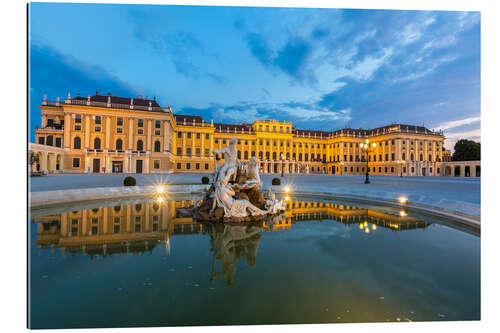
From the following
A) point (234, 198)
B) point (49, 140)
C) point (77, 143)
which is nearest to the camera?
point (234, 198)

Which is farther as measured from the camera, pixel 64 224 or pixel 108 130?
pixel 108 130

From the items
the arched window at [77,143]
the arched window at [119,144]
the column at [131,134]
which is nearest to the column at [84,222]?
the column at [131,134]

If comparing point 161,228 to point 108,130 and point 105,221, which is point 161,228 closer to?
point 105,221

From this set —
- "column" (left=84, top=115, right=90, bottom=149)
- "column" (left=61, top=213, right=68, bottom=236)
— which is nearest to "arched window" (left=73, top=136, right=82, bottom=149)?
"column" (left=84, top=115, right=90, bottom=149)

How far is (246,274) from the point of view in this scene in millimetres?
3215

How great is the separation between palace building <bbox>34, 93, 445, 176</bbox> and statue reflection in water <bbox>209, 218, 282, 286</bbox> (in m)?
12.6

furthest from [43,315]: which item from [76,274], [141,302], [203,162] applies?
[203,162]

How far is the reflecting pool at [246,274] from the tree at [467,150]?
200 ft

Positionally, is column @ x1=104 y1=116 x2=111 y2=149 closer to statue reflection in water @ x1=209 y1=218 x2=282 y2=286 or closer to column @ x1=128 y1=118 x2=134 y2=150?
column @ x1=128 y1=118 x2=134 y2=150

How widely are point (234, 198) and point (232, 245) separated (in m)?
2.38

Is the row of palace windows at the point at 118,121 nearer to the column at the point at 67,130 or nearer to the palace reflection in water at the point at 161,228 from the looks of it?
the column at the point at 67,130

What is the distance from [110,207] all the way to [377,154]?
2677 inches

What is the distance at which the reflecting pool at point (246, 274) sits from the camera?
8.07ft

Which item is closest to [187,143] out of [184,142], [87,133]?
[184,142]
